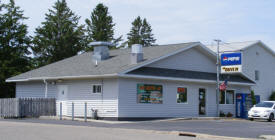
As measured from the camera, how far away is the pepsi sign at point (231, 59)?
32.5 m

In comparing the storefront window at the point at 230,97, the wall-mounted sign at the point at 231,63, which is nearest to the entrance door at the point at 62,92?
the wall-mounted sign at the point at 231,63

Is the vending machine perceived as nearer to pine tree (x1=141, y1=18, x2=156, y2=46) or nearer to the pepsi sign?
the pepsi sign

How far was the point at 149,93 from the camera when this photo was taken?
28453 mm

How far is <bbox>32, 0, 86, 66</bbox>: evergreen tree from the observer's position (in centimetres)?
6066

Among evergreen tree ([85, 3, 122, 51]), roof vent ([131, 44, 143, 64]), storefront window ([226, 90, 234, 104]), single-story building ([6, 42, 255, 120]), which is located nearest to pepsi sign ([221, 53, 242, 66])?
single-story building ([6, 42, 255, 120])

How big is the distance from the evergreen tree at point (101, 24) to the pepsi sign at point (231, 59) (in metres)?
38.0

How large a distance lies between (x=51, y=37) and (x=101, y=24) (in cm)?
1104

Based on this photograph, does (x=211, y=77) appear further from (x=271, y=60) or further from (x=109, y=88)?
(x=271, y=60)

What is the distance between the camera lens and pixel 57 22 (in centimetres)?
6400

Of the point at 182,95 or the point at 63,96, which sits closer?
the point at 63,96

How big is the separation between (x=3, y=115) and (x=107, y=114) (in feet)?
22.3

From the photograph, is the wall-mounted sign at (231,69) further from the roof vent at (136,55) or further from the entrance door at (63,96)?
the entrance door at (63,96)

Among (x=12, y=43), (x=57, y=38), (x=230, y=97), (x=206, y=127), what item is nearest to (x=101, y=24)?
(x=57, y=38)

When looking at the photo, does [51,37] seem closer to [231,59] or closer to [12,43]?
[12,43]
